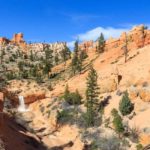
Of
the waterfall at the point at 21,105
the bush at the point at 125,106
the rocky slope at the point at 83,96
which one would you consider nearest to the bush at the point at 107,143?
the rocky slope at the point at 83,96

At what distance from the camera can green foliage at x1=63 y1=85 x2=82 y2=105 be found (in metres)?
102

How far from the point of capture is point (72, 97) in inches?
4035

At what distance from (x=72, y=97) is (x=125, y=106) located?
66.0ft

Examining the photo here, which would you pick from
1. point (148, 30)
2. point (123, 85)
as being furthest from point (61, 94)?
point (148, 30)

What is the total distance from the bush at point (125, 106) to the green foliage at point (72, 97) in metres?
16.7

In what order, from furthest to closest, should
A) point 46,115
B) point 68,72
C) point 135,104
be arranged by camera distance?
1. point 68,72
2. point 46,115
3. point 135,104

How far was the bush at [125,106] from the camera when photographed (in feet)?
285

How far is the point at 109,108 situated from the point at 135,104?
23.3ft

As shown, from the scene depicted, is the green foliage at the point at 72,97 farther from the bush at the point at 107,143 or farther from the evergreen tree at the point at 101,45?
the evergreen tree at the point at 101,45

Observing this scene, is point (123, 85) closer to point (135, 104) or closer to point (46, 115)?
point (135, 104)

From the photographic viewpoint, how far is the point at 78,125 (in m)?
90.7

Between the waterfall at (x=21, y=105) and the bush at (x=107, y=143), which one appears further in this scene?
the waterfall at (x=21, y=105)

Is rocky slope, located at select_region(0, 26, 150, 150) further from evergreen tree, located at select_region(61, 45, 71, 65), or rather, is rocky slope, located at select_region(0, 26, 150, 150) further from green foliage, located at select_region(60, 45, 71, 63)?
green foliage, located at select_region(60, 45, 71, 63)

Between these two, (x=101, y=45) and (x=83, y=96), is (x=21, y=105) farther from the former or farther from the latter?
(x=101, y=45)
